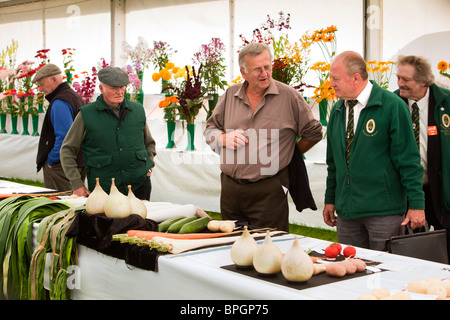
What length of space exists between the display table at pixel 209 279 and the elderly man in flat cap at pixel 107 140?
106cm

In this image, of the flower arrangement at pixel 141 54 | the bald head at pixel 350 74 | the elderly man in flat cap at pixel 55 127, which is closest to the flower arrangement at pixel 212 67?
the flower arrangement at pixel 141 54

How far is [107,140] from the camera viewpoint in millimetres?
3301

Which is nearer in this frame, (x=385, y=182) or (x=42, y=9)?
(x=385, y=182)

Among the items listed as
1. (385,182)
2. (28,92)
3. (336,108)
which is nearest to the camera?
(385,182)

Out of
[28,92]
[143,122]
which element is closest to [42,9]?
[28,92]

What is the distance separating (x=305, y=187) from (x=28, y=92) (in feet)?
16.7

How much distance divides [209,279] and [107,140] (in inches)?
71.2

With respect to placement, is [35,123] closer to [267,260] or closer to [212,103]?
[212,103]

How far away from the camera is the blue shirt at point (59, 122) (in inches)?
154

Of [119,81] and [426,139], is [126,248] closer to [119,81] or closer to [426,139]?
[119,81]

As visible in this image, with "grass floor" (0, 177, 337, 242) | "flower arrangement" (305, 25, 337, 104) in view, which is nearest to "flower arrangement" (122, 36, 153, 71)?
"flower arrangement" (305, 25, 337, 104)

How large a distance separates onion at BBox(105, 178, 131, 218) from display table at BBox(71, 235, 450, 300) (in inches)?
7.0
